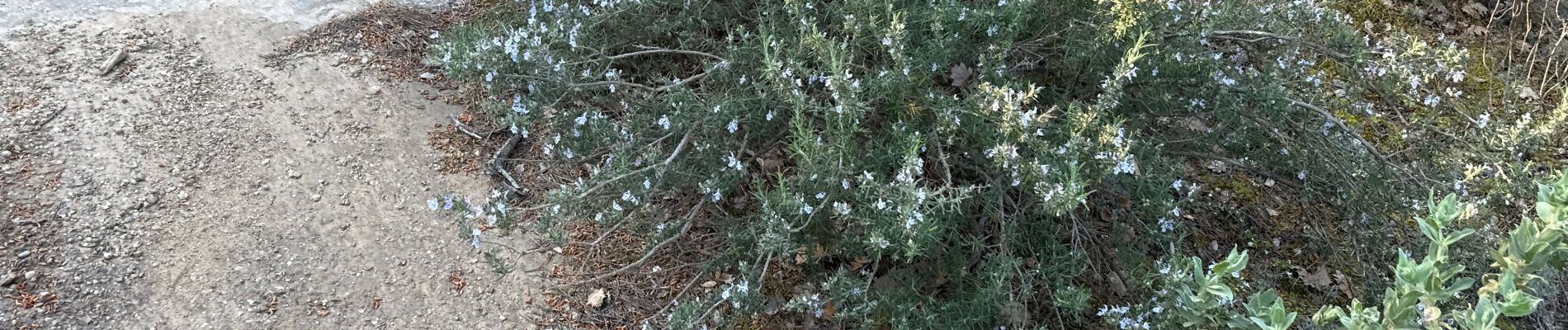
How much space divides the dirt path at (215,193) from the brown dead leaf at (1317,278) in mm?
2966

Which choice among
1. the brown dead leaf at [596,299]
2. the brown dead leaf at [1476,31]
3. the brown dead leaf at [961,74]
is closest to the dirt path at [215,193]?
the brown dead leaf at [596,299]

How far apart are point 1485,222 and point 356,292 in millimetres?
3715

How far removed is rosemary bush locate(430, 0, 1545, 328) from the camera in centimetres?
234

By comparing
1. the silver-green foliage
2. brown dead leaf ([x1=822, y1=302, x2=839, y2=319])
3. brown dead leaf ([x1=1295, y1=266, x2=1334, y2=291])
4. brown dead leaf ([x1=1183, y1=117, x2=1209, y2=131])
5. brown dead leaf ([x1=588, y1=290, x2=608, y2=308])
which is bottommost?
brown dead leaf ([x1=1295, y1=266, x2=1334, y2=291])

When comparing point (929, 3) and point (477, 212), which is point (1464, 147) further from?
point (477, 212)

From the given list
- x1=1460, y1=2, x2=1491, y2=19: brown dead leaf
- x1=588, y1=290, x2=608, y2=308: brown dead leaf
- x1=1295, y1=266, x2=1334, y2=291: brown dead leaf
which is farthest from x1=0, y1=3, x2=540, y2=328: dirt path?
x1=1460, y1=2, x2=1491, y2=19: brown dead leaf

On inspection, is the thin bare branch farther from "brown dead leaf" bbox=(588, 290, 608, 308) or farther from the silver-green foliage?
the silver-green foliage

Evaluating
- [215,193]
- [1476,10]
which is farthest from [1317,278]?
[215,193]

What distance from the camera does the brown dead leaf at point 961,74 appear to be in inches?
108

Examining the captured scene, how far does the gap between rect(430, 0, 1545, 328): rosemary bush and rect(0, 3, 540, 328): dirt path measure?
585 mm

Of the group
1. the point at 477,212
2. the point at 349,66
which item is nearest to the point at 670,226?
the point at 477,212

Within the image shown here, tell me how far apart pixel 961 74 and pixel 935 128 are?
0.34 m

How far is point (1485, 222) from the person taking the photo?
301 cm

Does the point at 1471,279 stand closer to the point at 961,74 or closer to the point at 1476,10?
the point at 961,74
